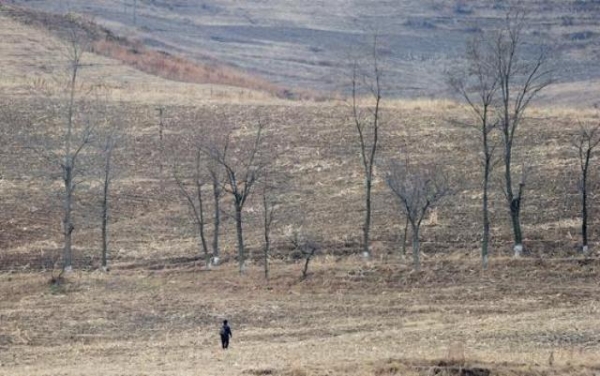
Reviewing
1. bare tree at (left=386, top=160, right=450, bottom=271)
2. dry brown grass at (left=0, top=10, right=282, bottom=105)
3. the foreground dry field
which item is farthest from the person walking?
dry brown grass at (left=0, top=10, right=282, bottom=105)

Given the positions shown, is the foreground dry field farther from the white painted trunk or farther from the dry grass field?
the white painted trunk

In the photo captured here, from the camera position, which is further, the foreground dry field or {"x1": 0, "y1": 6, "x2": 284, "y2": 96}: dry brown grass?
{"x1": 0, "y1": 6, "x2": 284, "y2": 96}: dry brown grass

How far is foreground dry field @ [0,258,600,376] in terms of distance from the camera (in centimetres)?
2634

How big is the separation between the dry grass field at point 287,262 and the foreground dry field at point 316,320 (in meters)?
0.09

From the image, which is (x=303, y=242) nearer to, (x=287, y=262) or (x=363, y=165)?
(x=287, y=262)

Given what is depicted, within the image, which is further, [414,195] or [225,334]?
[414,195]

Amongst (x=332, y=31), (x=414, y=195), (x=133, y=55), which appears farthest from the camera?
(x=332, y=31)

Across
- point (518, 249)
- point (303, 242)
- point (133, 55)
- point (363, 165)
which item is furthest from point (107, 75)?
point (518, 249)

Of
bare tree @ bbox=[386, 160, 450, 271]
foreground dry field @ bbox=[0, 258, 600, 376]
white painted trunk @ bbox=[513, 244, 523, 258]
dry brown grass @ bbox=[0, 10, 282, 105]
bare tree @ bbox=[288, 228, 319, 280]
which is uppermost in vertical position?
dry brown grass @ bbox=[0, 10, 282, 105]

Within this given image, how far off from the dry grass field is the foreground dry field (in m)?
0.09

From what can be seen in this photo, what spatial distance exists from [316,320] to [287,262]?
10.4m

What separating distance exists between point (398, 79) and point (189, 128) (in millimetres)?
51308

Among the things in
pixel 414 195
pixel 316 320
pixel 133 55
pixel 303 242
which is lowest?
pixel 316 320

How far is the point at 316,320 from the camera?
35.1 metres
